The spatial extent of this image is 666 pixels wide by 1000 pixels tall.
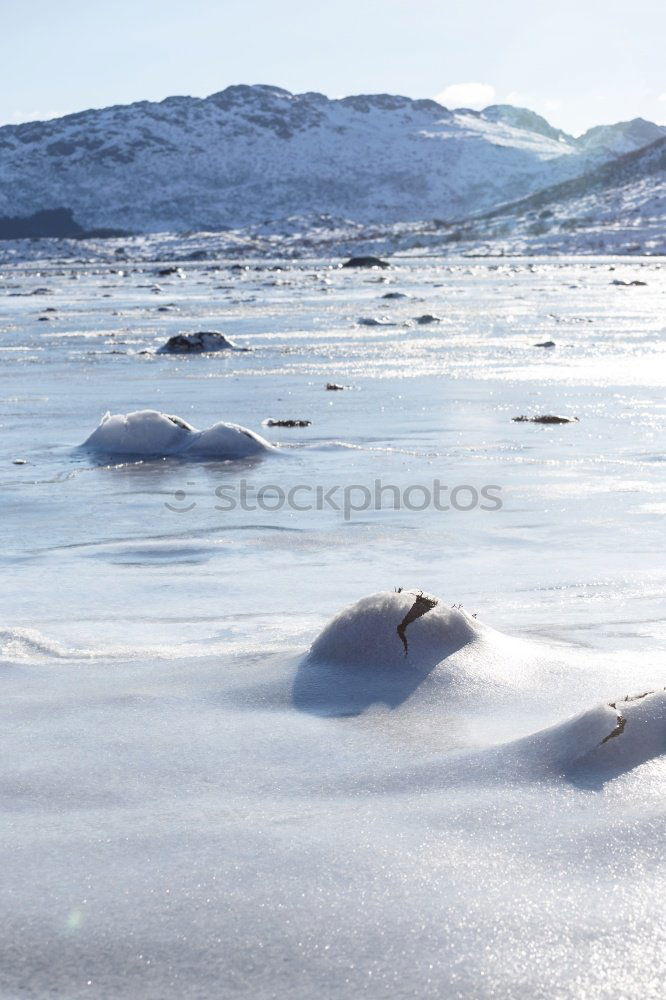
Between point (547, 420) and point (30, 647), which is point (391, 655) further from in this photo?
point (547, 420)

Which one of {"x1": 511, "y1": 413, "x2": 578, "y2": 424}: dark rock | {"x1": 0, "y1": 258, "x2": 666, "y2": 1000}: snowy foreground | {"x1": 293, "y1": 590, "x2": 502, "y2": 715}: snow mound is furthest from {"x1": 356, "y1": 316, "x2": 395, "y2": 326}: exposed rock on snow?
{"x1": 293, "y1": 590, "x2": 502, "y2": 715}: snow mound

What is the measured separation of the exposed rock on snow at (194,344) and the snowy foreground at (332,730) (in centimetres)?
828

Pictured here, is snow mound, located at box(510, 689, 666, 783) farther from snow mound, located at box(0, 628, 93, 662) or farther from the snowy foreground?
snow mound, located at box(0, 628, 93, 662)

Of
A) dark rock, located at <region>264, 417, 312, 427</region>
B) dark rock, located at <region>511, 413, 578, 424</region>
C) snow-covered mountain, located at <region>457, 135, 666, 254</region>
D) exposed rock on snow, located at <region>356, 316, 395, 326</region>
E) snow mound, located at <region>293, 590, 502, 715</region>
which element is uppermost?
snow-covered mountain, located at <region>457, 135, 666, 254</region>

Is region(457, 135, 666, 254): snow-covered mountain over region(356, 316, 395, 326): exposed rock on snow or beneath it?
over

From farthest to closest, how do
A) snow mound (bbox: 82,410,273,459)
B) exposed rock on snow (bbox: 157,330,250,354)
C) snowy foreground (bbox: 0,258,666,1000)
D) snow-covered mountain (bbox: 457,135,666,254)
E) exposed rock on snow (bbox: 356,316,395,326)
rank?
1. snow-covered mountain (bbox: 457,135,666,254)
2. exposed rock on snow (bbox: 356,316,395,326)
3. exposed rock on snow (bbox: 157,330,250,354)
4. snow mound (bbox: 82,410,273,459)
5. snowy foreground (bbox: 0,258,666,1000)

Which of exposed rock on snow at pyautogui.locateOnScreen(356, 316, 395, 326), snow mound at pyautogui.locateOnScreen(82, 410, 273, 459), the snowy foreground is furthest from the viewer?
exposed rock on snow at pyautogui.locateOnScreen(356, 316, 395, 326)

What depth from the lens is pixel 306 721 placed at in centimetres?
249

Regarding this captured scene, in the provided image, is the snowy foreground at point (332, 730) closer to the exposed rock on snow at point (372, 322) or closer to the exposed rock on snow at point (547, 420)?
the exposed rock on snow at point (547, 420)

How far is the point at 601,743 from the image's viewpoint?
210cm

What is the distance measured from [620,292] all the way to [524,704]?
98.4ft

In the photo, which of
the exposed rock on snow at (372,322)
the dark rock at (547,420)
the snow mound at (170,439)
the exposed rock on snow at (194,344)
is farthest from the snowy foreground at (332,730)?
the exposed rock on snow at (372,322)

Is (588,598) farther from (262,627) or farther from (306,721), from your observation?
(306,721)

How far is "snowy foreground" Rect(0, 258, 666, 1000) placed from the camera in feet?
5.13
